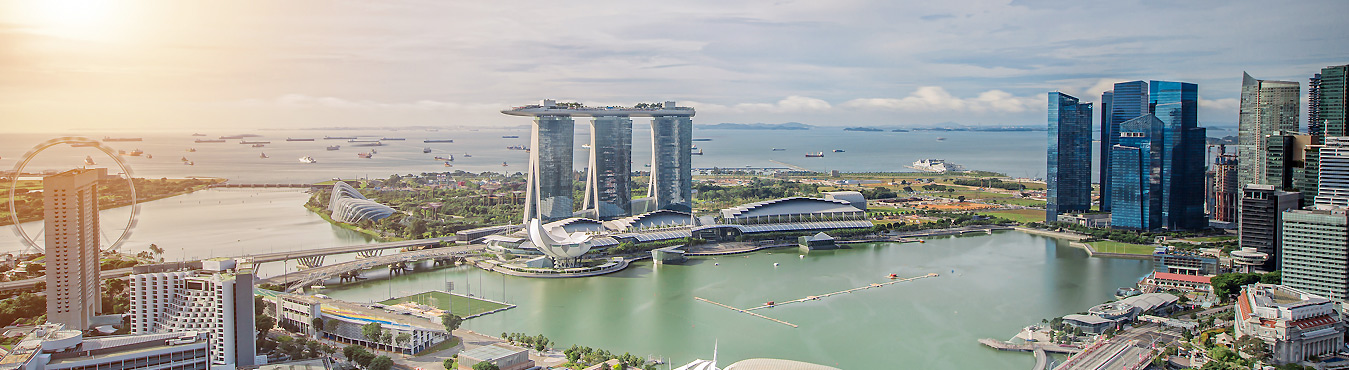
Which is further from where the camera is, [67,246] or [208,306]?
[67,246]

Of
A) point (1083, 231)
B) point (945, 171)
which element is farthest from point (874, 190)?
point (945, 171)

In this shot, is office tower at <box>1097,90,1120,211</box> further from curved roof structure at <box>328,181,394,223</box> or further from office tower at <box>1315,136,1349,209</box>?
curved roof structure at <box>328,181,394,223</box>

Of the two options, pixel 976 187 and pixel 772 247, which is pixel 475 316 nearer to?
pixel 772 247

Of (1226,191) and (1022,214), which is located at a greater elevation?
(1226,191)

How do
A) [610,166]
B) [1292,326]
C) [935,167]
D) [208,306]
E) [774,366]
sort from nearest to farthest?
[774,366] < [208,306] < [1292,326] < [610,166] < [935,167]

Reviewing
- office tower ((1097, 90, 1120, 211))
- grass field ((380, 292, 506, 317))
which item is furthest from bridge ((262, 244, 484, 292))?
office tower ((1097, 90, 1120, 211))

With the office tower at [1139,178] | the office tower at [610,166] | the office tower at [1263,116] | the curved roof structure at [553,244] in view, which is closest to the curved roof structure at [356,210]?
the office tower at [610,166]

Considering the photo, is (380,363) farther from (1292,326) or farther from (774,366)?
(1292,326)

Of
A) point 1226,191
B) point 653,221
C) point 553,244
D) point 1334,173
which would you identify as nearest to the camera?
point 1334,173

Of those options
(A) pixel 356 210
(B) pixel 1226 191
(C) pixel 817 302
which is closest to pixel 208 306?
(C) pixel 817 302
